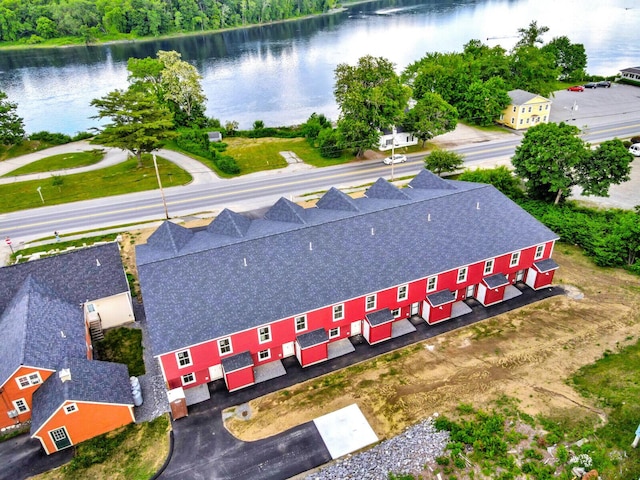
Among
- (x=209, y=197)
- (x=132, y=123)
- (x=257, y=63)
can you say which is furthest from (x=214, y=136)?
(x=257, y=63)

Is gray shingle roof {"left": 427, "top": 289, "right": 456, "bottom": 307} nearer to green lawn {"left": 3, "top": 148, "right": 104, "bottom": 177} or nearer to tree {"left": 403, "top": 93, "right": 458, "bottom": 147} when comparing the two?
tree {"left": 403, "top": 93, "right": 458, "bottom": 147}

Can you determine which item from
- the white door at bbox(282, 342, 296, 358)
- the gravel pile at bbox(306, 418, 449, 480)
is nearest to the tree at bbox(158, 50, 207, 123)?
the white door at bbox(282, 342, 296, 358)

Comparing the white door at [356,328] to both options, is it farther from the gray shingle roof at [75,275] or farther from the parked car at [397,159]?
the parked car at [397,159]

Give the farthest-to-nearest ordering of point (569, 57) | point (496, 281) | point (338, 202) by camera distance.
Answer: point (569, 57) → point (338, 202) → point (496, 281)

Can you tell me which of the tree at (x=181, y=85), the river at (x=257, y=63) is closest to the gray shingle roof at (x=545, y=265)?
the river at (x=257, y=63)

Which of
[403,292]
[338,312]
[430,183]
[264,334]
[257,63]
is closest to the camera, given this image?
[264,334]

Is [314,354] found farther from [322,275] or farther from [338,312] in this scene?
[322,275]
